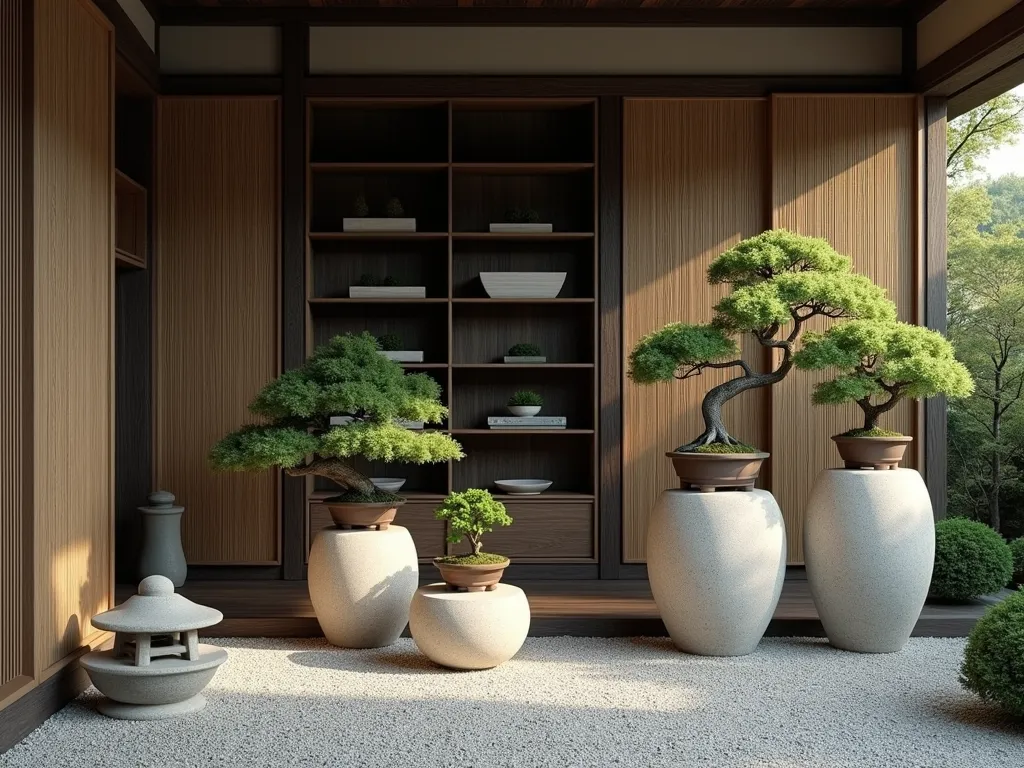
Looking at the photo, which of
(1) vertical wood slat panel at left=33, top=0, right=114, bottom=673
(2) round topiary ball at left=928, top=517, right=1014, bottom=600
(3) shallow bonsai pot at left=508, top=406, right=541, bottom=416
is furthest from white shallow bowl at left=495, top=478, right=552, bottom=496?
(1) vertical wood slat panel at left=33, top=0, right=114, bottom=673

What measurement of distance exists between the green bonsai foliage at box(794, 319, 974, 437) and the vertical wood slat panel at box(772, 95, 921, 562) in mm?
1113

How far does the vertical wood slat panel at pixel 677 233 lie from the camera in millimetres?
5160

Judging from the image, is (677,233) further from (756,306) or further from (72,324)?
(72,324)

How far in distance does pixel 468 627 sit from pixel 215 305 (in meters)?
2.38

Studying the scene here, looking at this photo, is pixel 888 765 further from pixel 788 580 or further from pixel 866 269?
pixel 866 269

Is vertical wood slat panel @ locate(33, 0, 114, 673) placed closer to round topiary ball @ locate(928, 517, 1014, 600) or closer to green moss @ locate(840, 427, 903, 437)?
green moss @ locate(840, 427, 903, 437)

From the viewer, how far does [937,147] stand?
5.12 meters

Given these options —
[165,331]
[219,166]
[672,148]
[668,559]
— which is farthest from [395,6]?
[668,559]

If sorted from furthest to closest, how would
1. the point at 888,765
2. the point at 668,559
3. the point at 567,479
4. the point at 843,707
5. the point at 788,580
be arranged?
the point at 567,479
the point at 788,580
the point at 668,559
the point at 843,707
the point at 888,765

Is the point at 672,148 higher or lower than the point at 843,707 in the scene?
higher

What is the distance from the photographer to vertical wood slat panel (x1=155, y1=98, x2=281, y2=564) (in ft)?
16.7

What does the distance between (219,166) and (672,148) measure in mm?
2259

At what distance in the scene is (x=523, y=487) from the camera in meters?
5.17

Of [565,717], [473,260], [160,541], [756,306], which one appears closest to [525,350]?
[473,260]
